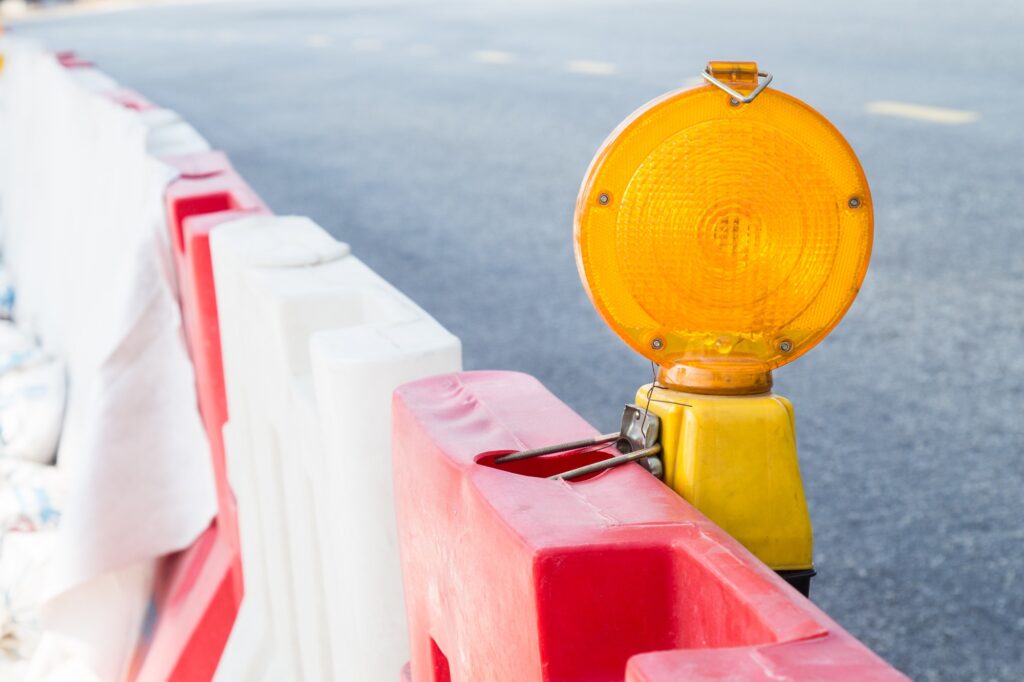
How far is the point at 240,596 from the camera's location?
232 centimetres

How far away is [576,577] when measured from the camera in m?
1.00

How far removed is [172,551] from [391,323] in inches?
51.0

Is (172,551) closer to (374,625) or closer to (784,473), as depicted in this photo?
(374,625)

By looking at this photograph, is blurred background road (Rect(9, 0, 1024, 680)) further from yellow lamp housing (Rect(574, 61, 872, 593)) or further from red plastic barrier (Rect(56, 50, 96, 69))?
yellow lamp housing (Rect(574, 61, 872, 593))

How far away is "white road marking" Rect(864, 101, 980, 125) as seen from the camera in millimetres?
7645

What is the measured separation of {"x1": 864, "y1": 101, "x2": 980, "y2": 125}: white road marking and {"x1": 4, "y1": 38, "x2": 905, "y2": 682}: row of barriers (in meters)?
5.86

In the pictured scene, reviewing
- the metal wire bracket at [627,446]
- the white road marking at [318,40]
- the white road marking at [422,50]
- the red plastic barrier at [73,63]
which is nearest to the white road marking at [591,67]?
the white road marking at [422,50]

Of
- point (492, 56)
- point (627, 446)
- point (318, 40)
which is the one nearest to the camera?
point (627, 446)

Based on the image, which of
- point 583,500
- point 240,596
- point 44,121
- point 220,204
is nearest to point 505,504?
point 583,500

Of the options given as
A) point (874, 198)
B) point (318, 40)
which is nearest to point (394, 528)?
point (874, 198)

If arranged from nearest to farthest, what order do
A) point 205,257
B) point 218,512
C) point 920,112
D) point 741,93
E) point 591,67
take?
point 741,93, point 205,257, point 218,512, point 920,112, point 591,67

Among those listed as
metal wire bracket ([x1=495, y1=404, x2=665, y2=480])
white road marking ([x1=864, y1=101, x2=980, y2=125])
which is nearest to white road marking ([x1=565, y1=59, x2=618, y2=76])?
white road marking ([x1=864, y1=101, x2=980, y2=125])

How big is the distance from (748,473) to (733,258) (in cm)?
19

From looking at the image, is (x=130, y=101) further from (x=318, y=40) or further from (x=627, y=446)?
(x=318, y=40)
